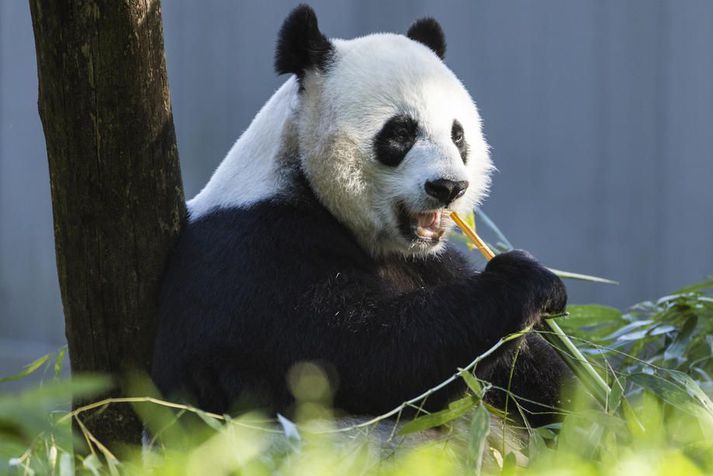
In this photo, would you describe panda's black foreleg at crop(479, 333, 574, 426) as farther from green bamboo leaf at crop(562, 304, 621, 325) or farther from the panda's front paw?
green bamboo leaf at crop(562, 304, 621, 325)

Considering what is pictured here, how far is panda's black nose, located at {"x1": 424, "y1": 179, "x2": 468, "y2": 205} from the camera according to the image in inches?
105

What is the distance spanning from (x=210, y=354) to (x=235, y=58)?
12.8ft

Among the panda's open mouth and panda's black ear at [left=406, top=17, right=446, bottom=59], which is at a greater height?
panda's black ear at [left=406, top=17, right=446, bottom=59]

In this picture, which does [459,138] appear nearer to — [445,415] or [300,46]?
[300,46]

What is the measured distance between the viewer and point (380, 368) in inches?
100

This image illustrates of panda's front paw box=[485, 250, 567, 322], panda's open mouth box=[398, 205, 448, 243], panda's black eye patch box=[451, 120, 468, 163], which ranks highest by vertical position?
panda's black eye patch box=[451, 120, 468, 163]

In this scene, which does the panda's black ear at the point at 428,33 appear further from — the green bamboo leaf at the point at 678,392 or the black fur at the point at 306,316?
the green bamboo leaf at the point at 678,392

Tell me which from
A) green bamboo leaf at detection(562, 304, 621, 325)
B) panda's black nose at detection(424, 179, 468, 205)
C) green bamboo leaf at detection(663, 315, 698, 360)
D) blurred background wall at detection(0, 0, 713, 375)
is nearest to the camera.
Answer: panda's black nose at detection(424, 179, 468, 205)

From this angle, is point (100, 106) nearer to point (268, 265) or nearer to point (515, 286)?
point (268, 265)

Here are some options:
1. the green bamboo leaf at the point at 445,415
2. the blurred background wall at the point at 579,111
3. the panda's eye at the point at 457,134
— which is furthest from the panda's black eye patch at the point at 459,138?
the blurred background wall at the point at 579,111

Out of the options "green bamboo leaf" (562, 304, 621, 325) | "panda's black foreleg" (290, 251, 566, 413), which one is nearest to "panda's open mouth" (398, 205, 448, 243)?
"panda's black foreleg" (290, 251, 566, 413)

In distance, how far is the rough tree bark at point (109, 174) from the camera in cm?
243

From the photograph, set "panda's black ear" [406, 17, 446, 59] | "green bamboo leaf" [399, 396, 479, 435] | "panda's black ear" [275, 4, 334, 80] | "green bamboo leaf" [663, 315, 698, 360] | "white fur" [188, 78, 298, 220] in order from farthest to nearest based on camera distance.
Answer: "green bamboo leaf" [663, 315, 698, 360] < "panda's black ear" [406, 17, 446, 59] < "panda's black ear" [275, 4, 334, 80] < "white fur" [188, 78, 298, 220] < "green bamboo leaf" [399, 396, 479, 435]

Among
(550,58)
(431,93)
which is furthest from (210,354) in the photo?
(550,58)
